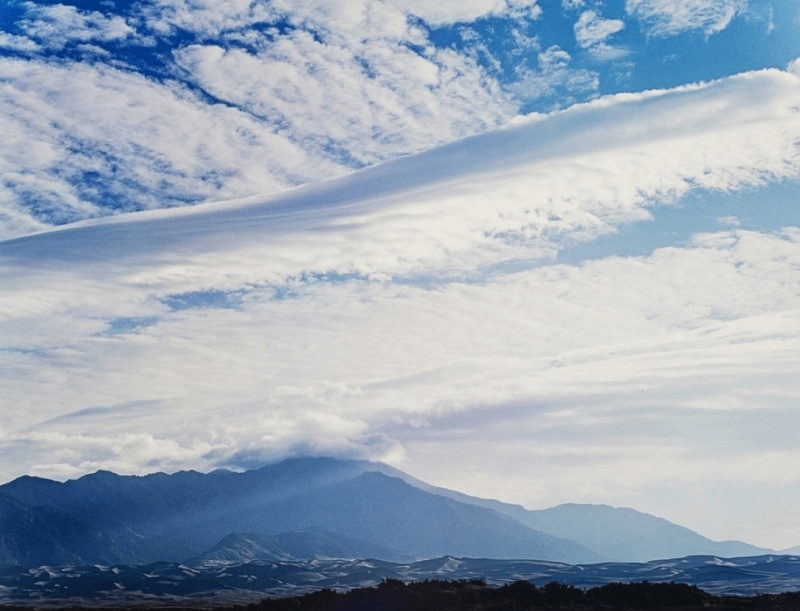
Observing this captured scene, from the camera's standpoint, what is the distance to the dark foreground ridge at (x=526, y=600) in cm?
6203

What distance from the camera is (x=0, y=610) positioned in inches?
3415

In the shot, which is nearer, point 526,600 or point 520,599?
point 526,600

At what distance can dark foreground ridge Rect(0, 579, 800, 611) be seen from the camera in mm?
62031

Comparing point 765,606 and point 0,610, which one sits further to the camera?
point 0,610

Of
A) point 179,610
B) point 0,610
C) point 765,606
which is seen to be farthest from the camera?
point 179,610

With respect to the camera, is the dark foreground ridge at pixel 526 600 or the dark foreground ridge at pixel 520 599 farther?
the dark foreground ridge at pixel 520 599

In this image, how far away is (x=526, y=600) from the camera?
2554 inches

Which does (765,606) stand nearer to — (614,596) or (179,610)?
(614,596)

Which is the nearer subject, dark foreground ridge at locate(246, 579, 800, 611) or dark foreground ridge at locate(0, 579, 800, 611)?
dark foreground ridge at locate(0, 579, 800, 611)

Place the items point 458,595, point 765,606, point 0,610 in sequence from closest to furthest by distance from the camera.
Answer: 1. point 765,606
2. point 458,595
3. point 0,610

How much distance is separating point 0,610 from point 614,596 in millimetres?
63067

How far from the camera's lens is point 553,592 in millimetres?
66812

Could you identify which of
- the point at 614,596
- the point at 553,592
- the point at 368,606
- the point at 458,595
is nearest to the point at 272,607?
the point at 368,606

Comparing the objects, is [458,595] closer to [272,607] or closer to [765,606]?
[272,607]
